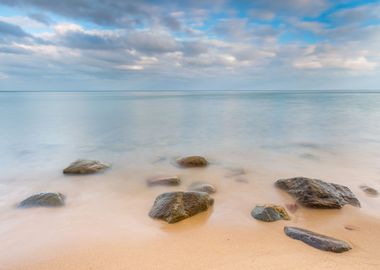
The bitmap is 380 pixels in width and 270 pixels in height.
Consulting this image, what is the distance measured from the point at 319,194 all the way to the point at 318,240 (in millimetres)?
1988

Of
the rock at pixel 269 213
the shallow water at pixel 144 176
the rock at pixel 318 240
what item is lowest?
the shallow water at pixel 144 176

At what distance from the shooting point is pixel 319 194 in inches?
234

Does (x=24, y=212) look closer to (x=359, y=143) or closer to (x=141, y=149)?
(x=141, y=149)

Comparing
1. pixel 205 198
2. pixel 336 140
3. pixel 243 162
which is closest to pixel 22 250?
pixel 205 198

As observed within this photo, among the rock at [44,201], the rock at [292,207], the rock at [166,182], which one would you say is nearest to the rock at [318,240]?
the rock at [292,207]

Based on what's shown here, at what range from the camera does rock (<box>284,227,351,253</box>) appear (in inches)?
160

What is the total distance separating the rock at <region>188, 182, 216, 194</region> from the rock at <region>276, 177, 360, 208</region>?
2.02 m

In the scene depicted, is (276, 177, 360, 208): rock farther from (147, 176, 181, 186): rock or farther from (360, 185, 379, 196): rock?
(147, 176, 181, 186): rock

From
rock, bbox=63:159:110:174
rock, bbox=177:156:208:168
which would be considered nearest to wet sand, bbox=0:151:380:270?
rock, bbox=63:159:110:174

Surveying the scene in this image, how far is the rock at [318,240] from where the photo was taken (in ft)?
13.3

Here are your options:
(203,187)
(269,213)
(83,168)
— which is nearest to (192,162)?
(203,187)

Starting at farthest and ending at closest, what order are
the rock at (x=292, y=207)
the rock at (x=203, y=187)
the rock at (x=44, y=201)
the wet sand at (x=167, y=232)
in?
the rock at (x=203, y=187), the rock at (x=44, y=201), the rock at (x=292, y=207), the wet sand at (x=167, y=232)

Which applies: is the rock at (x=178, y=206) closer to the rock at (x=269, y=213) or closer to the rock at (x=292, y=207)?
the rock at (x=269, y=213)

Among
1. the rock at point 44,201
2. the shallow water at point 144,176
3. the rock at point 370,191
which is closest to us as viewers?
the shallow water at point 144,176
